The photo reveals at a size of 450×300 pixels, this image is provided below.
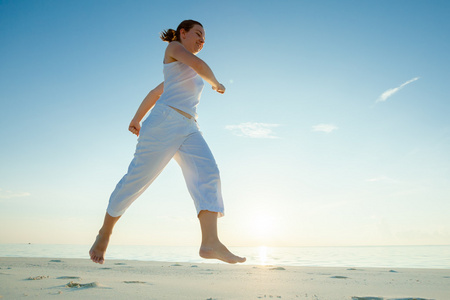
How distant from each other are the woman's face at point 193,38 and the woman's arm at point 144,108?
1.40 feet

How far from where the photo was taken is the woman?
2.33 metres

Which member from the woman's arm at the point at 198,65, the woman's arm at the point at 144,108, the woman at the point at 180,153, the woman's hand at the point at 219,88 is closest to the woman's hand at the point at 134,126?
the woman's arm at the point at 144,108

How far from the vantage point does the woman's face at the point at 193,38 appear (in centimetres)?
272

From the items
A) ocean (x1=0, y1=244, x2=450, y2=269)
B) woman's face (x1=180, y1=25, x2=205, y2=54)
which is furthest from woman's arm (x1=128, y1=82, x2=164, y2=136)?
ocean (x1=0, y1=244, x2=450, y2=269)

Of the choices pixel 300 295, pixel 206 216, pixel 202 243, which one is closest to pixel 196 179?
pixel 206 216

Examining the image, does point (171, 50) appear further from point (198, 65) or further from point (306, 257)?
point (306, 257)

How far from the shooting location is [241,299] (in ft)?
11.0

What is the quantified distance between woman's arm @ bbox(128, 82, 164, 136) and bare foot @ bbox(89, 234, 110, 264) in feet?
2.97

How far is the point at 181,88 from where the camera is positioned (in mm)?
2580

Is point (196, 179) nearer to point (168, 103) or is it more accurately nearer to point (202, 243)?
point (202, 243)

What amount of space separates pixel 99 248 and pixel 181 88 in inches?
54.2

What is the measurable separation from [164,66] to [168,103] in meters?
0.37

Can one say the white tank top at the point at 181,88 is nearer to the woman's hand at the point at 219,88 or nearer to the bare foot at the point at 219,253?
the woman's hand at the point at 219,88

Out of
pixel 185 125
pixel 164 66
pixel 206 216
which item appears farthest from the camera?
pixel 164 66
